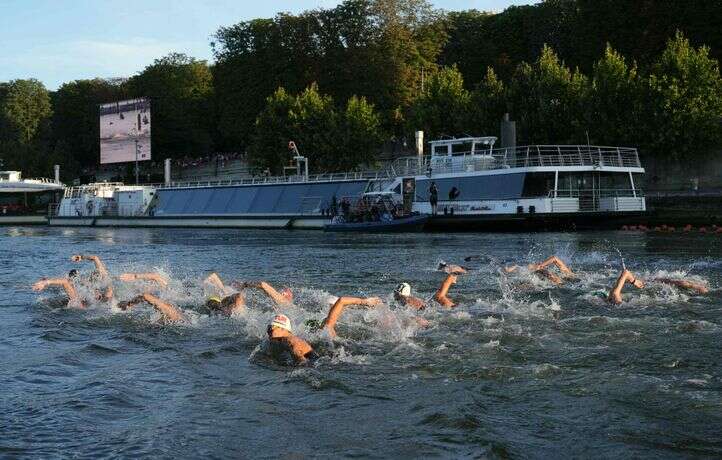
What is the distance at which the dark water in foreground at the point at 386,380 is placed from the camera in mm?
7867

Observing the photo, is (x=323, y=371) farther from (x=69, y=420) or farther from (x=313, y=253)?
(x=313, y=253)

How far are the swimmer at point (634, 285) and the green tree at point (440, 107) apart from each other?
40401mm

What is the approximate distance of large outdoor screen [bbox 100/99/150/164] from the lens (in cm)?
7688

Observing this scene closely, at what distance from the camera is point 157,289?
17.6 metres

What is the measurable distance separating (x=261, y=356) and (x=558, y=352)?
4135 millimetres

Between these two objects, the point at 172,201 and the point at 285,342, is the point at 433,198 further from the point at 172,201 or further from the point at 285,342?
the point at 285,342

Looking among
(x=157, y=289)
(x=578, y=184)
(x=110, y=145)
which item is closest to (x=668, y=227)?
(x=578, y=184)

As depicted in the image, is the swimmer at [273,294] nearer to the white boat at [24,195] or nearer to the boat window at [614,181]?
the boat window at [614,181]

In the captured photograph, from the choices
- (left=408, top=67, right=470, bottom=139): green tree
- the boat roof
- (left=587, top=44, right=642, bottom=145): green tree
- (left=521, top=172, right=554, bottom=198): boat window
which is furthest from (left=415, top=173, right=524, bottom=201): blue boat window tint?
(left=408, top=67, right=470, bottom=139): green tree

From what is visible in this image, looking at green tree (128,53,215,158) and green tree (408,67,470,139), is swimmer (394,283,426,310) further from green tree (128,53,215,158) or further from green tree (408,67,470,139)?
green tree (128,53,215,158)

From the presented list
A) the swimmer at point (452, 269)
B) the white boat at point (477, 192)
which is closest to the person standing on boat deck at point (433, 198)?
the white boat at point (477, 192)

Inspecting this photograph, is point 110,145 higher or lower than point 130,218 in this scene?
higher

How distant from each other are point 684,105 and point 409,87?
97.4 feet

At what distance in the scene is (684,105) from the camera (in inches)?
1811
